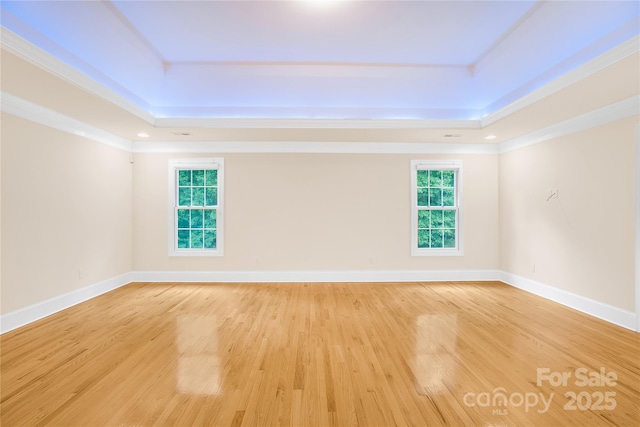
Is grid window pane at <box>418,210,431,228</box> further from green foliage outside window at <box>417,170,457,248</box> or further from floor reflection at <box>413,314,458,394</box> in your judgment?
floor reflection at <box>413,314,458,394</box>

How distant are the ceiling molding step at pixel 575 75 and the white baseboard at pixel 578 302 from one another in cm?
265

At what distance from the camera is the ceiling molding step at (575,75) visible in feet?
7.52

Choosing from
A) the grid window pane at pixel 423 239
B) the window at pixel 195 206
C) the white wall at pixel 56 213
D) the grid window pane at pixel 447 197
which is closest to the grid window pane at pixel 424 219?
the grid window pane at pixel 423 239

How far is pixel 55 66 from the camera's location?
267cm

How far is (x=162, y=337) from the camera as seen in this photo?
3.02 metres

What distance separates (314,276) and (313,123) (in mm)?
2776

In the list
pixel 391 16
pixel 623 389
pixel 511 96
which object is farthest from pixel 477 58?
pixel 623 389

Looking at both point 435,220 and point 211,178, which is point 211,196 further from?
point 435,220

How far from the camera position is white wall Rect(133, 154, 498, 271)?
5441 mm

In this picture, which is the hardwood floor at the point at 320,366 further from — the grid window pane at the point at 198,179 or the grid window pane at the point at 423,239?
the grid window pane at the point at 198,179

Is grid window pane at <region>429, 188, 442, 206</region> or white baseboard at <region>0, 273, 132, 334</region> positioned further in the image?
grid window pane at <region>429, 188, 442, 206</region>

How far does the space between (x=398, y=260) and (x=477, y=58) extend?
136 inches

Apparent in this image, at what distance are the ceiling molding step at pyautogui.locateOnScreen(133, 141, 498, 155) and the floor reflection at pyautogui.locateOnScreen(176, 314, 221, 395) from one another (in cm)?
309

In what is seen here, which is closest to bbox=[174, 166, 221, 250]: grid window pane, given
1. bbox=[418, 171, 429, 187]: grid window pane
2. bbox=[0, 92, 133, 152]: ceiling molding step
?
bbox=[0, 92, 133, 152]: ceiling molding step
